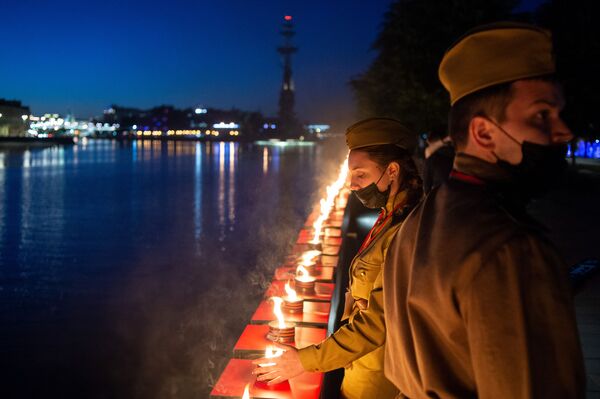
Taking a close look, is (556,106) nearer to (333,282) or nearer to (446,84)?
(446,84)

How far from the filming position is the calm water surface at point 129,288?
6391mm

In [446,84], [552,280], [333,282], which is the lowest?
[333,282]

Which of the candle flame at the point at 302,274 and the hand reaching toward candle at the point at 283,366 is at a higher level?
the hand reaching toward candle at the point at 283,366

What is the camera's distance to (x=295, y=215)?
63.7ft

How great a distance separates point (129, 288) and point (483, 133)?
9.65 metres

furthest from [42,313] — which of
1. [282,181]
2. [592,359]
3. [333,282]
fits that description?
[282,181]

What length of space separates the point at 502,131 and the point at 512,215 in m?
0.22

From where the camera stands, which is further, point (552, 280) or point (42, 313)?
point (42, 313)

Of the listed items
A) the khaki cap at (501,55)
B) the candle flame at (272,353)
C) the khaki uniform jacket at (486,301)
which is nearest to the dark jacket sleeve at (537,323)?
the khaki uniform jacket at (486,301)

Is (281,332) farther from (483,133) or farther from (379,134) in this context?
(483,133)

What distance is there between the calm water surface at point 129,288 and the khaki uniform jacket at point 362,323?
4.01 metres

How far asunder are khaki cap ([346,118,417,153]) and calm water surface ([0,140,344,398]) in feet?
13.7

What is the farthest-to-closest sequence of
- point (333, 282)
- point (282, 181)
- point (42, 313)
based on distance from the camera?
point (282, 181)
point (42, 313)
point (333, 282)

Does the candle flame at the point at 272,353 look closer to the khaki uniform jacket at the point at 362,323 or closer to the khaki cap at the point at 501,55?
the khaki uniform jacket at the point at 362,323
